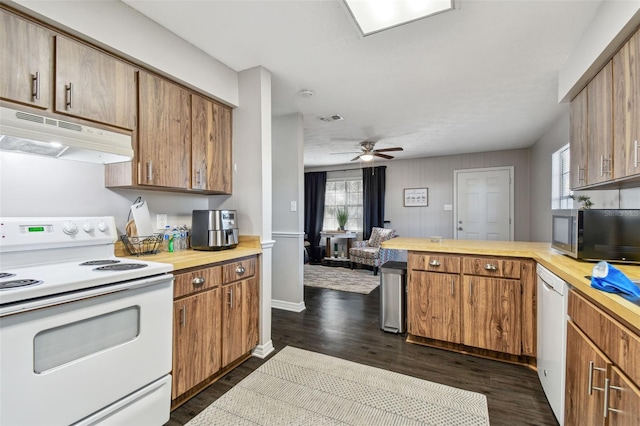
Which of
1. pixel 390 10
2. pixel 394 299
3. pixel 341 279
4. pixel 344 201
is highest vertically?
pixel 390 10

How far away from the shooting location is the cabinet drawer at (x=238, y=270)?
2016mm

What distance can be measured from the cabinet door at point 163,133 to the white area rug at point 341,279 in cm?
308

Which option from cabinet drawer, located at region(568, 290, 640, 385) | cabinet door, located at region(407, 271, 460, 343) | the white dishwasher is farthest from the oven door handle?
the white dishwasher

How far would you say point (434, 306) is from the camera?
2.48m

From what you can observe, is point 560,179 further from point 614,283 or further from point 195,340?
point 195,340

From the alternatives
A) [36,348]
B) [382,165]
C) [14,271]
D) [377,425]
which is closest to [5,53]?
[14,271]

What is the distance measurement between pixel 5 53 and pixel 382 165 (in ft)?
19.5

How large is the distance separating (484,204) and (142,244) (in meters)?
5.81

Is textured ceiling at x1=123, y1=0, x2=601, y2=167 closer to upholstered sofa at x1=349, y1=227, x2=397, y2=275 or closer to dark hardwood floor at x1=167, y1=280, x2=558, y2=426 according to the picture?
dark hardwood floor at x1=167, y1=280, x2=558, y2=426

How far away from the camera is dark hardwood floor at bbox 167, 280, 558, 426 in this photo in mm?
1727

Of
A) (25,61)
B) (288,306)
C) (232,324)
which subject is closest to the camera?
(25,61)

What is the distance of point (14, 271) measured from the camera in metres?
1.33

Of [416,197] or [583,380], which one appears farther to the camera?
[416,197]

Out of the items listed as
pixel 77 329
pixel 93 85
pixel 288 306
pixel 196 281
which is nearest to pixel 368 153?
pixel 288 306
